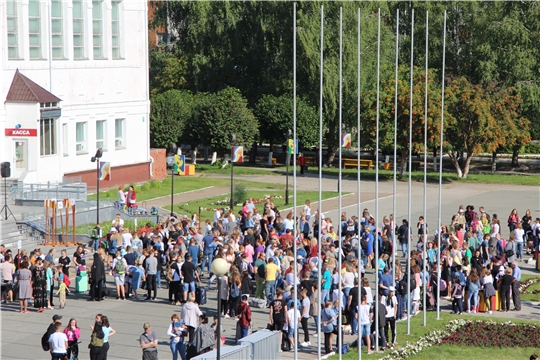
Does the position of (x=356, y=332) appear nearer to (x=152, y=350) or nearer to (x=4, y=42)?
(x=152, y=350)

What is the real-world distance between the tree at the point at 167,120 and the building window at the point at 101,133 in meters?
9.50

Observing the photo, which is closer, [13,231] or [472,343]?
[472,343]

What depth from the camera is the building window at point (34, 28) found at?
4631 centimetres

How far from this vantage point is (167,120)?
61531 millimetres

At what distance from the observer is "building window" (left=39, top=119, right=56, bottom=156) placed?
46375 millimetres

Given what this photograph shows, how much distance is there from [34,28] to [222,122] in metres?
16.9

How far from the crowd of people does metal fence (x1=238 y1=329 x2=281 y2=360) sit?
796mm

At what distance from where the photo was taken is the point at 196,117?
61844 mm

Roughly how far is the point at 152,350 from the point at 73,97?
31.7 m

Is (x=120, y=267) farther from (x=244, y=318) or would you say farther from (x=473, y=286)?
(x=473, y=286)

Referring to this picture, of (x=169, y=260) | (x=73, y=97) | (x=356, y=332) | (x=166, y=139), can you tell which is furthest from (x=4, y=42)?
(x=356, y=332)

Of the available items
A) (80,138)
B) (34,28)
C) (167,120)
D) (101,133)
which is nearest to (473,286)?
(34,28)

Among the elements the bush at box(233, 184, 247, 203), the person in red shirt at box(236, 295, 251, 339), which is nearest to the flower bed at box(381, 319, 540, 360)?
the person in red shirt at box(236, 295, 251, 339)

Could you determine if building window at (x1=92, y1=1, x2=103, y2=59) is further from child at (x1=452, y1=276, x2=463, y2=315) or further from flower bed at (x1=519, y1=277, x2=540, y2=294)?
child at (x1=452, y1=276, x2=463, y2=315)
